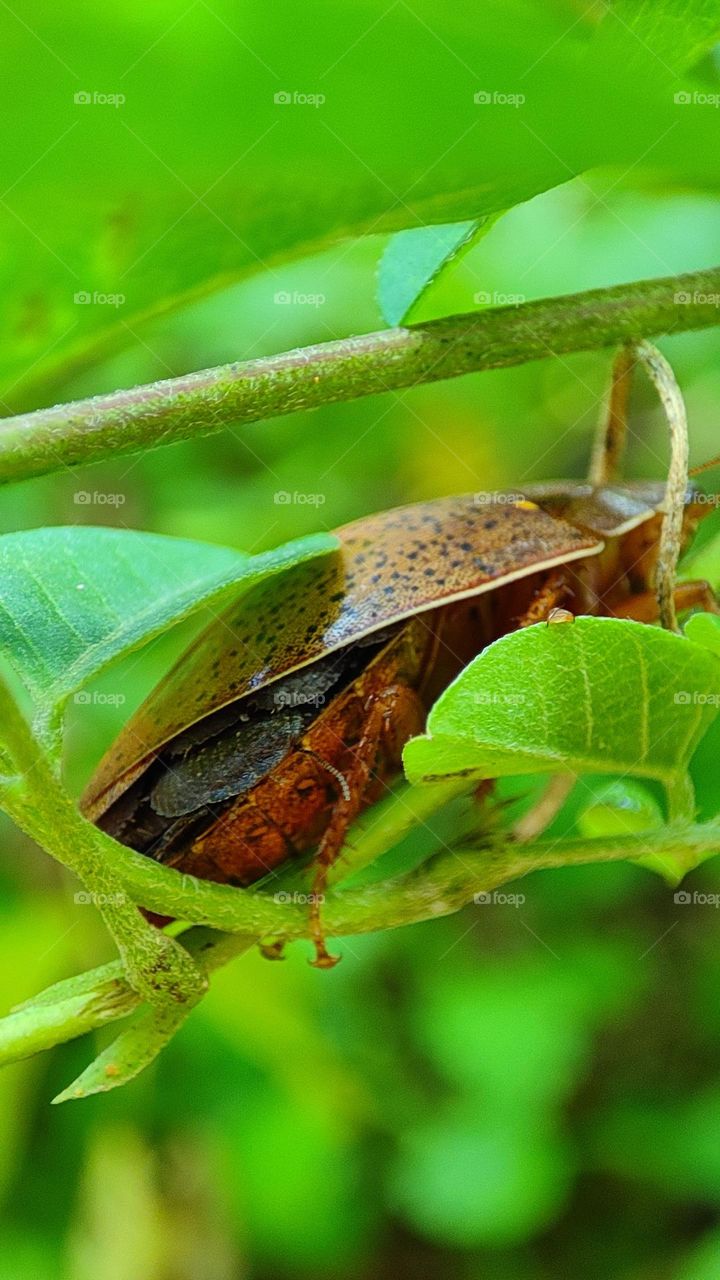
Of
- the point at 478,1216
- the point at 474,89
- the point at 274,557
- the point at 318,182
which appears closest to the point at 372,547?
the point at 274,557

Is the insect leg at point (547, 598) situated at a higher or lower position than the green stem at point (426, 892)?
higher

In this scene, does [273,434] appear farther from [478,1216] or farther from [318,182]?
[318,182]

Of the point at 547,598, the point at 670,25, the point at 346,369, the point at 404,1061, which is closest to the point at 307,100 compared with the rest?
the point at 346,369

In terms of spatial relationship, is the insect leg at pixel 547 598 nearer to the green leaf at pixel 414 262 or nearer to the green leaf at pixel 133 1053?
the green leaf at pixel 414 262

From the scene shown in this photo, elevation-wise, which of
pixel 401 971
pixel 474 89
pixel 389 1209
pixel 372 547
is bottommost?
pixel 389 1209

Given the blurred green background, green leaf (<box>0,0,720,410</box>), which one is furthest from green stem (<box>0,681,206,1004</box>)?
the blurred green background

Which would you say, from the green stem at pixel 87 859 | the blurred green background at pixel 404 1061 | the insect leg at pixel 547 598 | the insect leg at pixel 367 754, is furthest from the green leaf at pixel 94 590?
the blurred green background at pixel 404 1061

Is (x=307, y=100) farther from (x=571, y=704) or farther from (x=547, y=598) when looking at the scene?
(x=547, y=598)

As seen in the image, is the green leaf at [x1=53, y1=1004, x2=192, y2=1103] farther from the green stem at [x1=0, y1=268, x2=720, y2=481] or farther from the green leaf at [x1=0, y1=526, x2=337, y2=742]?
the green stem at [x1=0, y1=268, x2=720, y2=481]
